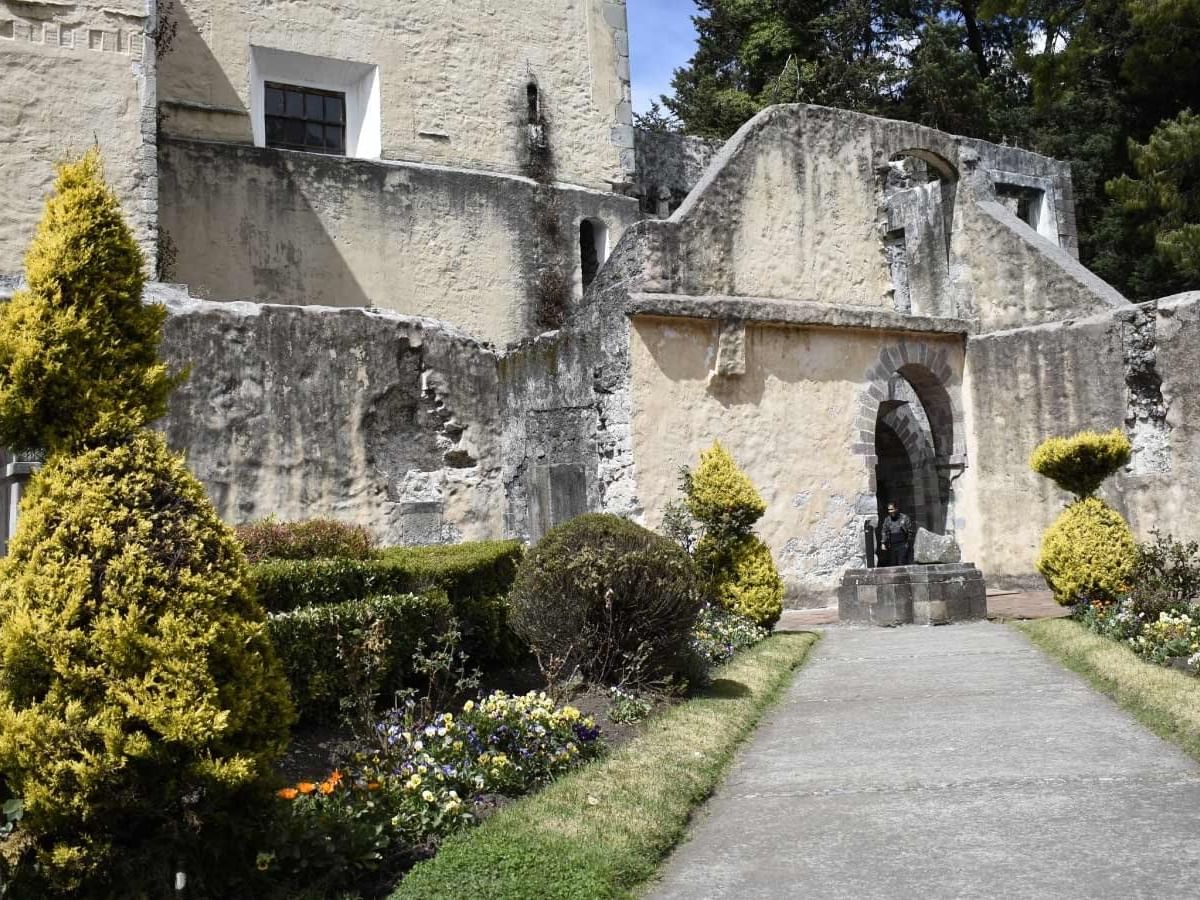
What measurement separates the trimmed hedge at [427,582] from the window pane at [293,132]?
9.91 meters

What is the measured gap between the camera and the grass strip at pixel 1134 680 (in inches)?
243

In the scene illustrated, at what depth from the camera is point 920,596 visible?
1171 cm

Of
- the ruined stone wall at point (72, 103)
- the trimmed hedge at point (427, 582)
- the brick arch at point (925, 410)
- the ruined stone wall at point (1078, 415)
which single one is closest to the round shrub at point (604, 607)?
the trimmed hedge at point (427, 582)

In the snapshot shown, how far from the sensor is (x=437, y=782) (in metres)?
5.23

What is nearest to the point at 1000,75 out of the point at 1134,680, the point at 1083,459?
the point at 1083,459

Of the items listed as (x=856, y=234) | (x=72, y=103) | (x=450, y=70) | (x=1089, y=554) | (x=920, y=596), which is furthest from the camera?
(x=450, y=70)

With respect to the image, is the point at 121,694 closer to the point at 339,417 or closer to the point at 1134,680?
the point at 1134,680

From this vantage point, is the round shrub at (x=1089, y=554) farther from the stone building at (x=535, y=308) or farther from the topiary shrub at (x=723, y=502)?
the topiary shrub at (x=723, y=502)

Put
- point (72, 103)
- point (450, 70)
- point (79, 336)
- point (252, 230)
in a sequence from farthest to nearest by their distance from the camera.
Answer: point (450, 70), point (252, 230), point (72, 103), point (79, 336)

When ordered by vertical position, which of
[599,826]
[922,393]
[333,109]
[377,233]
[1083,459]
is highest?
[333,109]

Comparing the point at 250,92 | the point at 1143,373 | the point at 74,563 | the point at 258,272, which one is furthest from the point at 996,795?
the point at 250,92

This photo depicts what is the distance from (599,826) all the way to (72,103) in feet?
39.8

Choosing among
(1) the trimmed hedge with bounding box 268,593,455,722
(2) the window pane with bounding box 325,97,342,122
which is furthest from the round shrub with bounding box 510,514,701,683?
(2) the window pane with bounding box 325,97,342,122

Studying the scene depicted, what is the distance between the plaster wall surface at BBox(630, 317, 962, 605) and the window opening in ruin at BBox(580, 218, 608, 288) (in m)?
6.45
